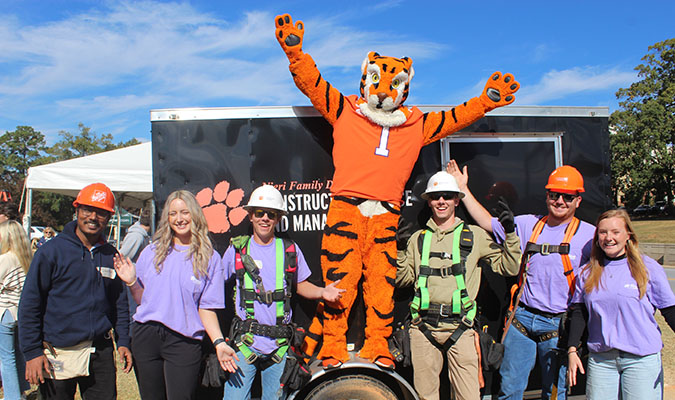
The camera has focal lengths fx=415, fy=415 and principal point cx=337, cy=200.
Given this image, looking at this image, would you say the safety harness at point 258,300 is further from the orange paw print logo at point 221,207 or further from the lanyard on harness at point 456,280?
the lanyard on harness at point 456,280

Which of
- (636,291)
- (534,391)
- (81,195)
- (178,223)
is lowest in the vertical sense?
(534,391)

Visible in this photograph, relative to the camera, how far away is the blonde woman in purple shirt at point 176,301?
2.62 m

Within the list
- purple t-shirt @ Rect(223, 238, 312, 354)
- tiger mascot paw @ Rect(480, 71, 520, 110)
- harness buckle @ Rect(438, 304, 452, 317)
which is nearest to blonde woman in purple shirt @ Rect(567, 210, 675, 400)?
harness buckle @ Rect(438, 304, 452, 317)

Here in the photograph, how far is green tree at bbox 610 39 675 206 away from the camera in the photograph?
3047 centimetres

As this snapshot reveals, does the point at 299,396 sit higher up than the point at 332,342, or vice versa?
the point at 332,342

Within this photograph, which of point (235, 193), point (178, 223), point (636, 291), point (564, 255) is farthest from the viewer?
point (235, 193)

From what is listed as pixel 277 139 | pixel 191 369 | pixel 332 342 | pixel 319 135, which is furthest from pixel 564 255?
pixel 191 369

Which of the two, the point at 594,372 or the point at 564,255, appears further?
the point at 564,255

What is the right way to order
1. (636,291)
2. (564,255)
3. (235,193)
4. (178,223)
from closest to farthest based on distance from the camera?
1. (636,291)
2. (178,223)
3. (564,255)
4. (235,193)

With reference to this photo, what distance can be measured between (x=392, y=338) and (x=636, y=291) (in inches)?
Result: 63.2

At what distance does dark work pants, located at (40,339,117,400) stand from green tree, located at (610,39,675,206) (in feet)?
118

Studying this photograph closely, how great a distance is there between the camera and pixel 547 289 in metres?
3.05

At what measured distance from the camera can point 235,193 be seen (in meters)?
3.33

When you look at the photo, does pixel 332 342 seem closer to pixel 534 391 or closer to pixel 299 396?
pixel 299 396
